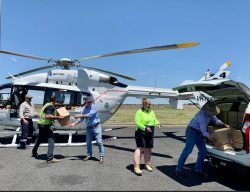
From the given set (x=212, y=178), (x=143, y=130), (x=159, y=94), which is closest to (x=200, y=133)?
(x=212, y=178)

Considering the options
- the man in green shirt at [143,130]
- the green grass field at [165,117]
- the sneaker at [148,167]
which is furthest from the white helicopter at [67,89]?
the sneaker at [148,167]

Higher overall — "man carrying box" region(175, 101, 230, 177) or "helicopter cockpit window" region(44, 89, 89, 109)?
"helicopter cockpit window" region(44, 89, 89, 109)

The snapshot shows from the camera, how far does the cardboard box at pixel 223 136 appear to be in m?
6.60

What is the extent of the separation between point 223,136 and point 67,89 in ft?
22.4

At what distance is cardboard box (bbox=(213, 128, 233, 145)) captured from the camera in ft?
21.6

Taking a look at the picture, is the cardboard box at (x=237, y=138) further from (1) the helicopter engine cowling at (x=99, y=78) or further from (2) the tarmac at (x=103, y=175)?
(1) the helicopter engine cowling at (x=99, y=78)

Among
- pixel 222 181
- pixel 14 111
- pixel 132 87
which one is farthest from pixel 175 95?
pixel 222 181

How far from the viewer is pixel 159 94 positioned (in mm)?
13859

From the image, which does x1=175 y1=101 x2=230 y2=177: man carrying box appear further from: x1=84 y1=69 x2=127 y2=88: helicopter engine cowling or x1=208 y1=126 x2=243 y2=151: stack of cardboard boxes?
x1=84 y1=69 x2=127 y2=88: helicopter engine cowling

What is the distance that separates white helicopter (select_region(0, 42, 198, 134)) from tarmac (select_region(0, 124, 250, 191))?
2.48 m

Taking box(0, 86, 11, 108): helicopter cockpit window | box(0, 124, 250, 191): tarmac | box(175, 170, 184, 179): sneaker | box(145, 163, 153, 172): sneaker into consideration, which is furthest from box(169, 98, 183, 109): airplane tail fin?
box(175, 170, 184, 179): sneaker

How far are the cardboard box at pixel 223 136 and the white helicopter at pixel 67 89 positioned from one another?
442cm

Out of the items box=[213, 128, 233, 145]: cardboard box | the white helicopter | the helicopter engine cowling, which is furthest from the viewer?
the helicopter engine cowling

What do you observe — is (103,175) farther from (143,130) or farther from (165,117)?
(165,117)
